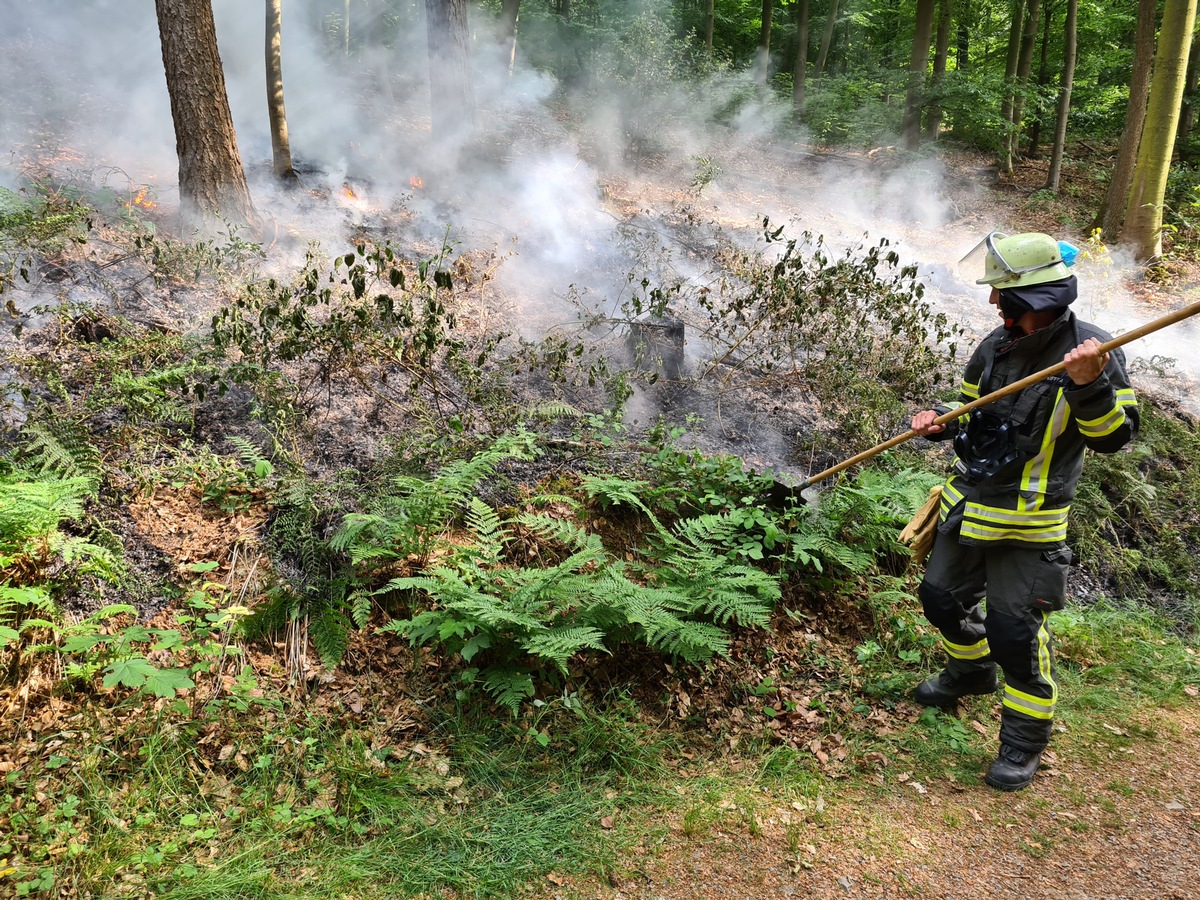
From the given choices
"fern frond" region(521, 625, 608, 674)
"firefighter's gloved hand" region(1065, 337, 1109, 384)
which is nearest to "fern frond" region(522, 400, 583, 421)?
"fern frond" region(521, 625, 608, 674)

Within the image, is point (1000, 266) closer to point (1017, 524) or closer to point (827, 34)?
point (1017, 524)

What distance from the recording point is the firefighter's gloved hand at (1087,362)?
117 inches

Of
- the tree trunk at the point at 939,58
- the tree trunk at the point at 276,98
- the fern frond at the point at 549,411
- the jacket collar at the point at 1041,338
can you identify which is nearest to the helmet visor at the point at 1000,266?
the jacket collar at the point at 1041,338

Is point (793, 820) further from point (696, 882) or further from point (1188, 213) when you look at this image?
point (1188, 213)

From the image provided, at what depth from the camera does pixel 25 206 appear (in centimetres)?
602

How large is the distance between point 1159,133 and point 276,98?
41.5ft

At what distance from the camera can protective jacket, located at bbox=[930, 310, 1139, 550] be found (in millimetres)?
3182

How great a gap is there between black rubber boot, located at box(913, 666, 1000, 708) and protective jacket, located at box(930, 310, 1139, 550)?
0.94m

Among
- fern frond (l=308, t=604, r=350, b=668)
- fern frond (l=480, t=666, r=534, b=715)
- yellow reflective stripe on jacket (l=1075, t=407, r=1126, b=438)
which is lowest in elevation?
fern frond (l=480, t=666, r=534, b=715)

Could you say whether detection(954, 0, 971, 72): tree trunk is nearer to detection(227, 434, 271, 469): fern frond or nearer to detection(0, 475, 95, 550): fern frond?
detection(227, 434, 271, 469): fern frond

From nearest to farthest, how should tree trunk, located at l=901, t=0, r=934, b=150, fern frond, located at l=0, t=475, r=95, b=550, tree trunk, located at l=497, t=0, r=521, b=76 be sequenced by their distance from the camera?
fern frond, located at l=0, t=475, r=95, b=550 < tree trunk, located at l=901, t=0, r=934, b=150 < tree trunk, located at l=497, t=0, r=521, b=76

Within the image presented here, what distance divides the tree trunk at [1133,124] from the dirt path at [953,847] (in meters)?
11.5

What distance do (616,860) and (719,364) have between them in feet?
16.5

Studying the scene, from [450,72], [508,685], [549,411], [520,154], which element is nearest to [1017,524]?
[508,685]
